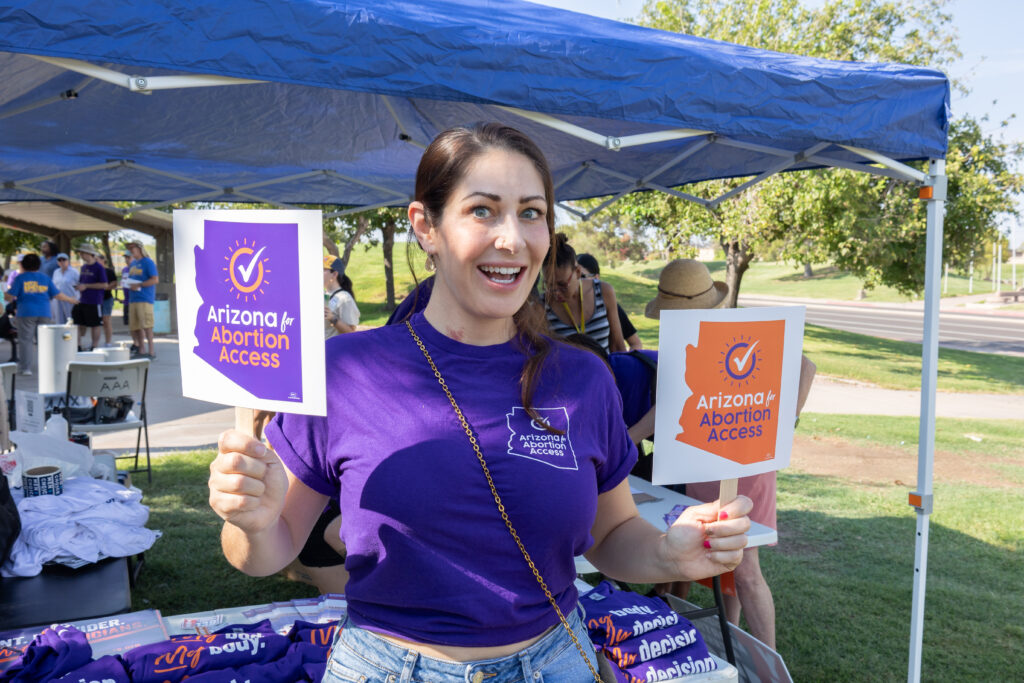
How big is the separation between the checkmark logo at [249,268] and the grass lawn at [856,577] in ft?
11.0

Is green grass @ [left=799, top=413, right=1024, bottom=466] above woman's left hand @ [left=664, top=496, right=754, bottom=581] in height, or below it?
below

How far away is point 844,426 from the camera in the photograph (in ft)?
31.6

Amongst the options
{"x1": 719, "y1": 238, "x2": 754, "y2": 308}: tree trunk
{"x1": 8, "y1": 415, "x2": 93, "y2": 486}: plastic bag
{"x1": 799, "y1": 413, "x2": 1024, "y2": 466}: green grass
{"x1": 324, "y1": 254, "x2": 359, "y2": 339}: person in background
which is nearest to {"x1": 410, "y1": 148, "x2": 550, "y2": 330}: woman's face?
{"x1": 8, "y1": 415, "x2": 93, "y2": 486}: plastic bag

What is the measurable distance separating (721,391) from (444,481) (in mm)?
710

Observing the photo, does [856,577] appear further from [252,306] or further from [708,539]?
[252,306]

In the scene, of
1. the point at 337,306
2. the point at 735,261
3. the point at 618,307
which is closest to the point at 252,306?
the point at 618,307

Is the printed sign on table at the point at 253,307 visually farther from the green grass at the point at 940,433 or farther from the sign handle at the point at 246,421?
the green grass at the point at 940,433

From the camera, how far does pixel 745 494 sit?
3320 millimetres

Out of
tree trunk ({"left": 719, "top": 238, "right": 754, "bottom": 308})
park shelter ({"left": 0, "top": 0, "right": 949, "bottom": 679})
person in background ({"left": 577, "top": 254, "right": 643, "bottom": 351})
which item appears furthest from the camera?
tree trunk ({"left": 719, "top": 238, "right": 754, "bottom": 308})

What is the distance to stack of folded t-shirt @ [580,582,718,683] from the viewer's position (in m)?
2.30

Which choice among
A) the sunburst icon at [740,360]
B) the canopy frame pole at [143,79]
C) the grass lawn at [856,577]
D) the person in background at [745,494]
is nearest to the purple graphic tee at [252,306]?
the sunburst icon at [740,360]

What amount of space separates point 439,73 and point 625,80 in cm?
66

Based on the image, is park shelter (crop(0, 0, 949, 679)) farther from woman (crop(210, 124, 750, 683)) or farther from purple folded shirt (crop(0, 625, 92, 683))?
purple folded shirt (crop(0, 625, 92, 683))

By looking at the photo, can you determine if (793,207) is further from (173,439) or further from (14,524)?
(14,524)
